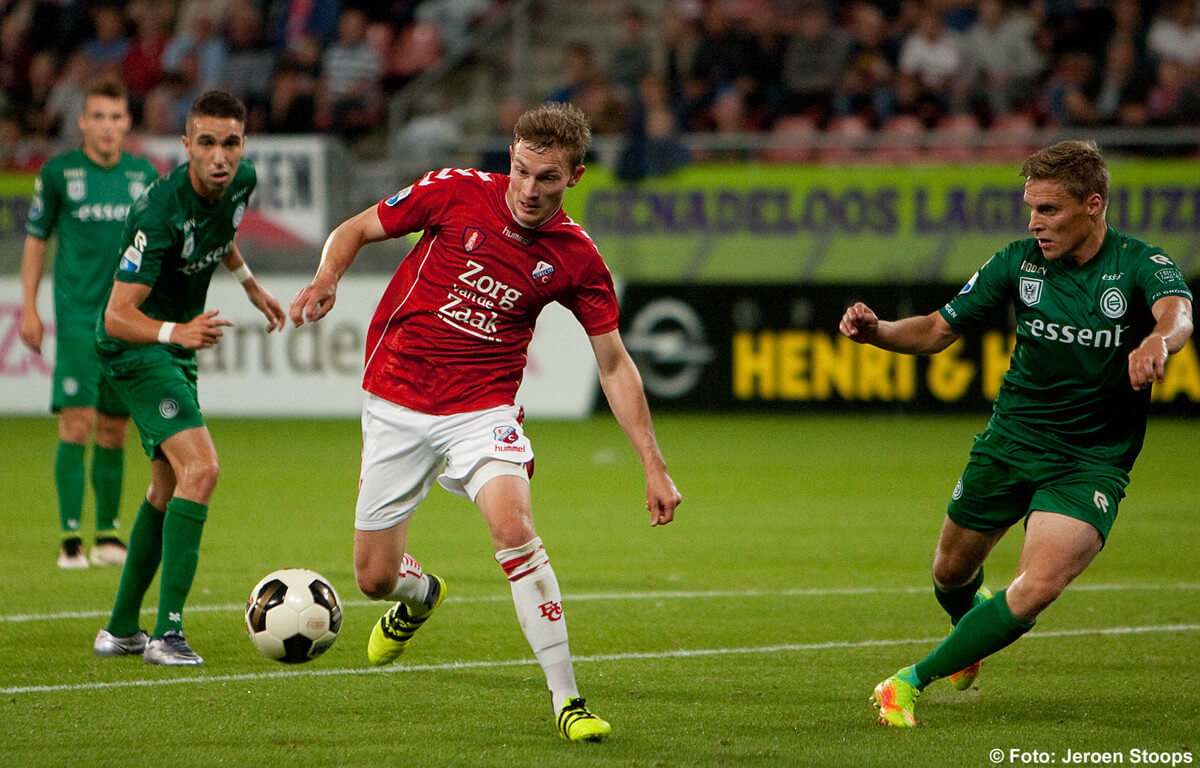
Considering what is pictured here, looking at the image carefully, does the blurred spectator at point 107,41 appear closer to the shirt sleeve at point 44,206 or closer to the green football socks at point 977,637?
the shirt sleeve at point 44,206

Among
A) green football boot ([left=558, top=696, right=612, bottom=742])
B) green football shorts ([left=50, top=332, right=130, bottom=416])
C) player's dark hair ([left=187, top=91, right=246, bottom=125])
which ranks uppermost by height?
player's dark hair ([left=187, top=91, right=246, bottom=125])

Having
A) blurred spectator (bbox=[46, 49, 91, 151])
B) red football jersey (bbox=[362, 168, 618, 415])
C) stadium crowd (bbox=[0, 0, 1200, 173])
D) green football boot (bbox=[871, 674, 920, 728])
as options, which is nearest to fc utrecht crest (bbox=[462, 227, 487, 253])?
red football jersey (bbox=[362, 168, 618, 415])

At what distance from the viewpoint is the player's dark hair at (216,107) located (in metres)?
5.84

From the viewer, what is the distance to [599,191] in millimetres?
16156

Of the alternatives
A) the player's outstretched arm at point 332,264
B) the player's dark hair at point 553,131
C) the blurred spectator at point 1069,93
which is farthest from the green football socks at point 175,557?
the blurred spectator at point 1069,93

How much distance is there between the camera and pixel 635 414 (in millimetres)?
5012

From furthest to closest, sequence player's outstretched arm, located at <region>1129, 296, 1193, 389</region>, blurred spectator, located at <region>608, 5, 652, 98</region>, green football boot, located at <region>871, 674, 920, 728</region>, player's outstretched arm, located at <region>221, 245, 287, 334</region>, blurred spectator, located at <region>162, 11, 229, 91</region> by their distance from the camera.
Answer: blurred spectator, located at <region>162, 11, 229, 91</region> < blurred spectator, located at <region>608, 5, 652, 98</region> < player's outstretched arm, located at <region>221, 245, 287, 334</region> < green football boot, located at <region>871, 674, 920, 728</region> < player's outstretched arm, located at <region>1129, 296, 1193, 389</region>

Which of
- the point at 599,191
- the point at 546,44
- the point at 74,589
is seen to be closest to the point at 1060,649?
the point at 74,589

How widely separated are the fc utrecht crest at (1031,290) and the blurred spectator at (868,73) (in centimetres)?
1164

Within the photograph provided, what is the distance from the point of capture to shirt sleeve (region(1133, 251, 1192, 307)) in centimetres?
479

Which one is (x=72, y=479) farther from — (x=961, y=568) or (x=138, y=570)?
(x=961, y=568)

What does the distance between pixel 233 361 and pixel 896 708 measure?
12.5 m

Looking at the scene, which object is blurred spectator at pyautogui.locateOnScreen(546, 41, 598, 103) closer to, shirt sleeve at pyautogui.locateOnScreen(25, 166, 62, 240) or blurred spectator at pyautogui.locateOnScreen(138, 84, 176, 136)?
blurred spectator at pyautogui.locateOnScreen(138, 84, 176, 136)

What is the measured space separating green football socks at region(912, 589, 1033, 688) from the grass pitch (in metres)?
0.23
